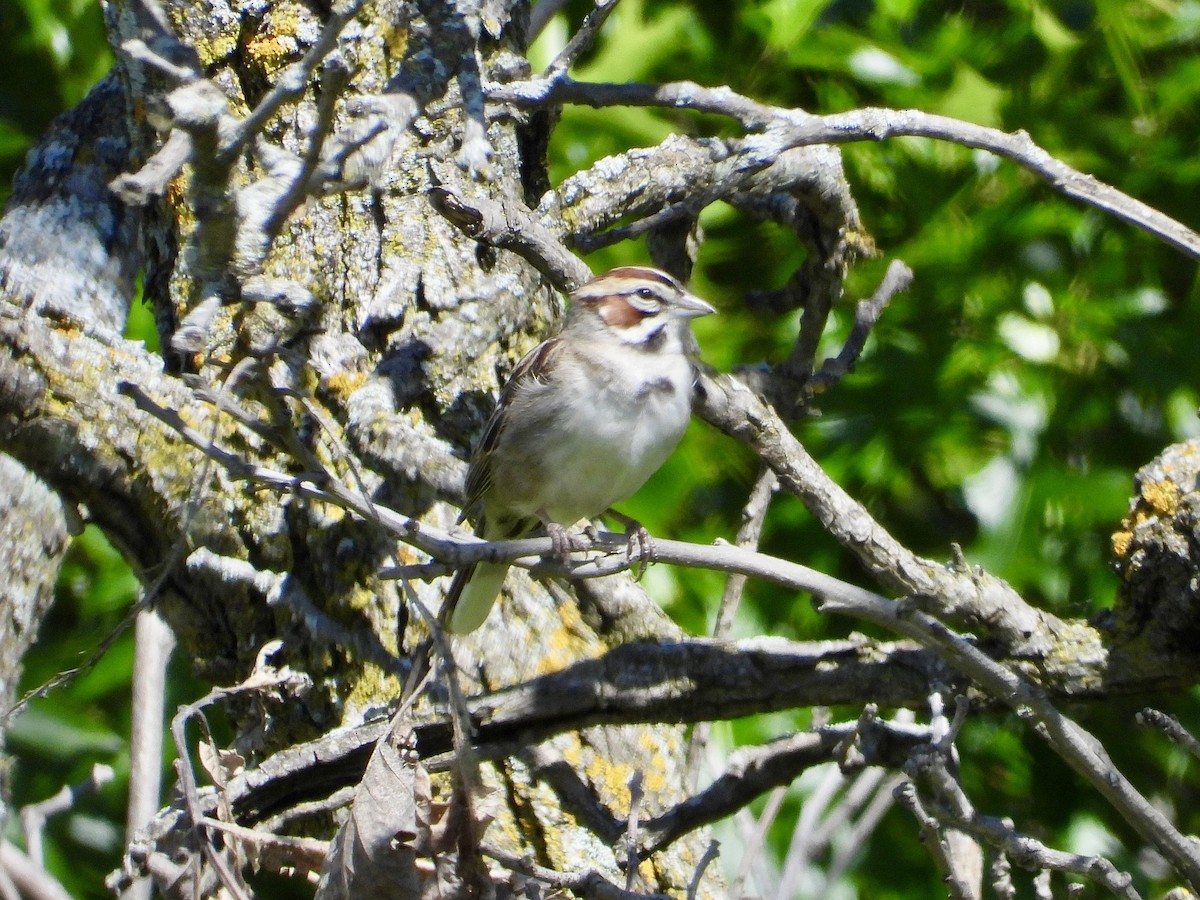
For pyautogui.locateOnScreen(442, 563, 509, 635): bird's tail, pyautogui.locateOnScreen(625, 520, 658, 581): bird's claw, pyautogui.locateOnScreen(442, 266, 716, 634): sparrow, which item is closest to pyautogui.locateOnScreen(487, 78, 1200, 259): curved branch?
pyautogui.locateOnScreen(442, 266, 716, 634): sparrow

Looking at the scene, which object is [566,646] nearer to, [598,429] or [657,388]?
[598,429]

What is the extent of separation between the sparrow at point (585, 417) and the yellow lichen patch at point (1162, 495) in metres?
0.95

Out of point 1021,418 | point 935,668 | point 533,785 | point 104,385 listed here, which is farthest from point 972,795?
point 104,385

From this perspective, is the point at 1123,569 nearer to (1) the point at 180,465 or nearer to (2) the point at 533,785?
(2) the point at 533,785

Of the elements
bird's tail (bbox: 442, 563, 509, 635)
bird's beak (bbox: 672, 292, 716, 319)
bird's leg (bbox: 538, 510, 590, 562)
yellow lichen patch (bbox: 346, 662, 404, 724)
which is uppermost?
bird's beak (bbox: 672, 292, 716, 319)

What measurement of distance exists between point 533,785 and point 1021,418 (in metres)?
2.20

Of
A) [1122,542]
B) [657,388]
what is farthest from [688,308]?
[1122,542]

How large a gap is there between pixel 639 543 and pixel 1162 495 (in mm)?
1003

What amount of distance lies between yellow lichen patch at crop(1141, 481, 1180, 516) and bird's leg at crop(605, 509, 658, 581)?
97 centimetres

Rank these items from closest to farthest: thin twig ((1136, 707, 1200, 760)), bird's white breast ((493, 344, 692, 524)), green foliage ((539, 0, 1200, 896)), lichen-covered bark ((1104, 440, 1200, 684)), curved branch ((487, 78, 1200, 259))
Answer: thin twig ((1136, 707, 1200, 760))
lichen-covered bark ((1104, 440, 1200, 684))
curved branch ((487, 78, 1200, 259))
bird's white breast ((493, 344, 692, 524))
green foliage ((539, 0, 1200, 896))

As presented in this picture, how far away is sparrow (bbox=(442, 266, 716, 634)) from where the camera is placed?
10.6 feet

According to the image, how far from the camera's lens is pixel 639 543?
110 inches

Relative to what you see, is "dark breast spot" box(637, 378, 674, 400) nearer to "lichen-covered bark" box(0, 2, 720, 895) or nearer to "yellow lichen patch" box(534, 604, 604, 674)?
"lichen-covered bark" box(0, 2, 720, 895)

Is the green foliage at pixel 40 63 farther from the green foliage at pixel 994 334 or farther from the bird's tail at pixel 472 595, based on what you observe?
the bird's tail at pixel 472 595
